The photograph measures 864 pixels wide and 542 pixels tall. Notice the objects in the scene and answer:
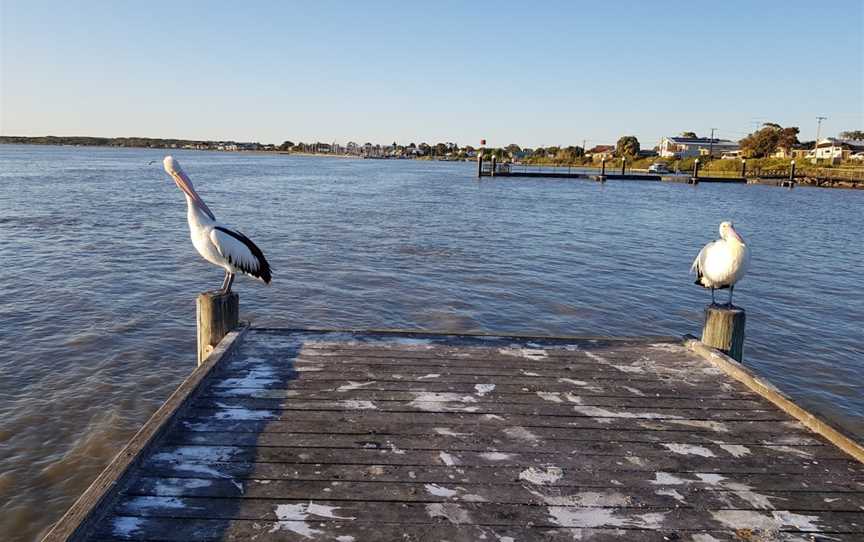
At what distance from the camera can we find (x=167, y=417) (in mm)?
3623

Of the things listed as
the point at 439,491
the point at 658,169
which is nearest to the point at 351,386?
the point at 439,491

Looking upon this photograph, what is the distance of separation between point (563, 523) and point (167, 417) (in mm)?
2482

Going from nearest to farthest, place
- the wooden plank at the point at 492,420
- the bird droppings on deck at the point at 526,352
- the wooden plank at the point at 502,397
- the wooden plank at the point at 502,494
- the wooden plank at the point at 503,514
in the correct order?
the wooden plank at the point at 503,514
the wooden plank at the point at 502,494
the wooden plank at the point at 492,420
the wooden plank at the point at 502,397
the bird droppings on deck at the point at 526,352

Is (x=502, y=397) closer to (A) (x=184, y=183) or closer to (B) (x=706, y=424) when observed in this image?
(B) (x=706, y=424)

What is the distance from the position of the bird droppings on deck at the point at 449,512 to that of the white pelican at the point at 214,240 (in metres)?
3.43

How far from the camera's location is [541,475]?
324 cm

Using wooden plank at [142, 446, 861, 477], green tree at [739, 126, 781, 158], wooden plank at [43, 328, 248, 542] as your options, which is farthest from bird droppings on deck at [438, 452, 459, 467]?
green tree at [739, 126, 781, 158]

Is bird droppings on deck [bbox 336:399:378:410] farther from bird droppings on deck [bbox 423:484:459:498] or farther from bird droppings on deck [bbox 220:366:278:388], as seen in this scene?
bird droppings on deck [bbox 423:484:459:498]

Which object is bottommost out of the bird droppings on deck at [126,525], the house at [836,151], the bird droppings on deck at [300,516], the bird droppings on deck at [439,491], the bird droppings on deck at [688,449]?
the bird droppings on deck at [126,525]

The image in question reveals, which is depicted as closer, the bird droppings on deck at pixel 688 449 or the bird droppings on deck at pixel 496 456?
the bird droppings on deck at pixel 496 456

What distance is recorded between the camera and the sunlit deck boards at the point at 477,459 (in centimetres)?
281

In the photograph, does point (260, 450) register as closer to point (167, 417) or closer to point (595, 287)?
point (167, 417)

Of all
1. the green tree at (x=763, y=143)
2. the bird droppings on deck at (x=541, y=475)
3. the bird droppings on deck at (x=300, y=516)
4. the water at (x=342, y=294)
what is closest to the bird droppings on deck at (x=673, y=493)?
the bird droppings on deck at (x=541, y=475)

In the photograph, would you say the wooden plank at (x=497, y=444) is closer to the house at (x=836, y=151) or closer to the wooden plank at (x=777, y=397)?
the wooden plank at (x=777, y=397)
